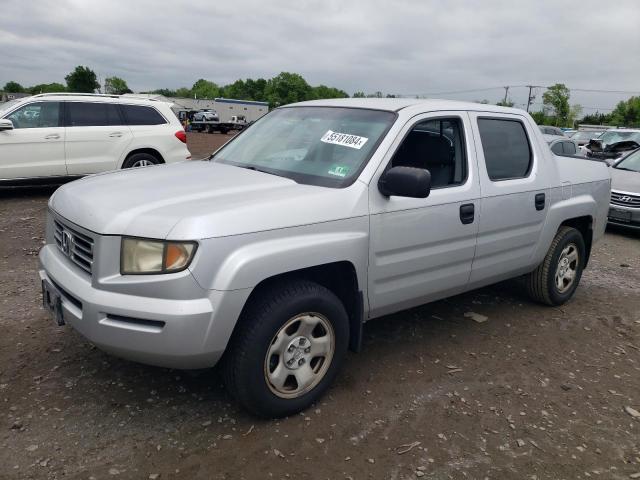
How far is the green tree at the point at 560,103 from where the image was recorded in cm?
7812

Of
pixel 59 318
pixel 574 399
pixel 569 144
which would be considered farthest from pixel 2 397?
pixel 569 144

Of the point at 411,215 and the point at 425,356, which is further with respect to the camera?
the point at 425,356

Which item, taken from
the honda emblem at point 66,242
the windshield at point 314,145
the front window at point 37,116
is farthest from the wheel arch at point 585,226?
the front window at point 37,116

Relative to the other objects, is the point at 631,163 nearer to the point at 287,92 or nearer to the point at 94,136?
the point at 94,136

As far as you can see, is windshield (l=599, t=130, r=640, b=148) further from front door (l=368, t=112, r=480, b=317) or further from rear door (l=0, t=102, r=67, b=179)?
rear door (l=0, t=102, r=67, b=179)

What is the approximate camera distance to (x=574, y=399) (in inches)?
138

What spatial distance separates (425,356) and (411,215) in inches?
47.0

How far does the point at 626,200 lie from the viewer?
8641 mm

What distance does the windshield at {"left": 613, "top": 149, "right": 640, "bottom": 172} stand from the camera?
9469 mm

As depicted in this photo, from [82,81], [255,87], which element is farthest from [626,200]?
[255,87]

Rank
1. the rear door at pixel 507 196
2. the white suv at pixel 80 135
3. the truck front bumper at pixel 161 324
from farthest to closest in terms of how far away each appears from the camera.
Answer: the white suv at pixel 80 135, the rear door at pixel 507 196, the truck front bumper at pixel 161 324

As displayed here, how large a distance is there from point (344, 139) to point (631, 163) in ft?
27.1

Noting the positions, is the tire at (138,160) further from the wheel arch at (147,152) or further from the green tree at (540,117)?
the green tree at (540,117)

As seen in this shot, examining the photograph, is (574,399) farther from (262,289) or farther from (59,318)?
(59,318)
